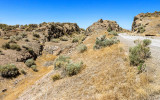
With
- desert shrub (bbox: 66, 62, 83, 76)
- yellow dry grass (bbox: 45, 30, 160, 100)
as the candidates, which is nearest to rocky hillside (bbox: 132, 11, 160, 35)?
yellow dry grass (bbox: 45, 30, 160, 100)

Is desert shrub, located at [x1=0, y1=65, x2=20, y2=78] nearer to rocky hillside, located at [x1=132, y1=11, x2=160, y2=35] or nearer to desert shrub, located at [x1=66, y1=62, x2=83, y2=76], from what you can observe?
desert shrub, located at [x1=66, y1=62, x2=83, y2=76]

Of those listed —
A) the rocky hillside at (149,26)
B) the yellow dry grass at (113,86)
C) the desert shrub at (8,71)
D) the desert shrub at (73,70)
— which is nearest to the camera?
the yellow dry grass at (113,86)

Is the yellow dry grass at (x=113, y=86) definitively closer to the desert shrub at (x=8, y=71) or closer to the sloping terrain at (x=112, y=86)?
the sloping terrain at (x=112, y=86)

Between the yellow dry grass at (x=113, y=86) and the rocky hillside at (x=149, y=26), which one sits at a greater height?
the rocky hillside at (x=149, y=26)

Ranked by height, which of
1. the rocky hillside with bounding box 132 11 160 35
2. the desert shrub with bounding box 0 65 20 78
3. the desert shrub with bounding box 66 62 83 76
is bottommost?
the desert shrub with bounding box 0 65 20 78

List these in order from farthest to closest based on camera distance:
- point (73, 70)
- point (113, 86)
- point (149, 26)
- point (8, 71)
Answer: point (149, 26) → point (8, 71) → point (73, 70) → point (113, 86)

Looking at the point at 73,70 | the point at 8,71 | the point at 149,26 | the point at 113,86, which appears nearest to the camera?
the point at 113,86

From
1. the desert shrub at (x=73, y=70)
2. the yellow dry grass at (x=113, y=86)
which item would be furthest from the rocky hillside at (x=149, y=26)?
the desert shrub at (x=73, y=70)

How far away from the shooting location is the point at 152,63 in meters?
5.41

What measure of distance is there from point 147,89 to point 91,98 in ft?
7.62

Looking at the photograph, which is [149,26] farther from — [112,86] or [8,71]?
[8,71]

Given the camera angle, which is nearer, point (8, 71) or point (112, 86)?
point (112, 86)

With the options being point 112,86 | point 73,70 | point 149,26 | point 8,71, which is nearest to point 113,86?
point 112,86

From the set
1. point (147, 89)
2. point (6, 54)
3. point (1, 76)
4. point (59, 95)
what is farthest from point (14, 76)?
point (147, 89)
